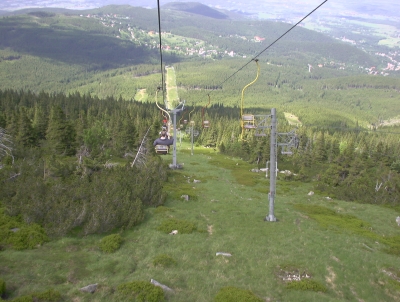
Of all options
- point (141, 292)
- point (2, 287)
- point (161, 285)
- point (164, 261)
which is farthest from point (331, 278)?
point (2, 287)

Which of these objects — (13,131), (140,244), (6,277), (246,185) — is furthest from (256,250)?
(13,131)

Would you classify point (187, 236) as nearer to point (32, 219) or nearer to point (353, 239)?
point (32, 219)

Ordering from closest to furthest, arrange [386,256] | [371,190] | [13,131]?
1. [386,256]
2. [371,190]
3. [13,131]

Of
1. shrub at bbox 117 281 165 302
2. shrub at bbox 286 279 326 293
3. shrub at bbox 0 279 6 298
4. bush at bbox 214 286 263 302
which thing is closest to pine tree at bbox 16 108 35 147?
shrub at bbox 0 279 6 298

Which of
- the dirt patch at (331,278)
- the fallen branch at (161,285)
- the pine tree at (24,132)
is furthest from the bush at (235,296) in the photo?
the pine tree at (24,132)

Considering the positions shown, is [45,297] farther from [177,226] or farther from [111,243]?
[177,226]

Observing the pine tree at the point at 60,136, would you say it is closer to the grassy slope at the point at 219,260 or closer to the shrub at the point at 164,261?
the grassy slope at the point at 219,260
